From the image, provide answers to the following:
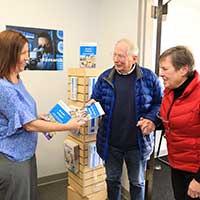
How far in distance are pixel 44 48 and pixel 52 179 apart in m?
1.46

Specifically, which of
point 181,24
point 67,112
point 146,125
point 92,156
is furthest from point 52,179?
point 181,24

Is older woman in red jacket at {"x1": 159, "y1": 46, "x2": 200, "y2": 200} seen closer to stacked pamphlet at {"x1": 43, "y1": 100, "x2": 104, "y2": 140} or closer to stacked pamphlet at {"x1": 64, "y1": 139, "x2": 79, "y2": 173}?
stacked pamphlet at {"x1": 43, "y1": 100, "x2": 104, "y2": 140}

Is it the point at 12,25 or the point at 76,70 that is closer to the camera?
the point at 76,70

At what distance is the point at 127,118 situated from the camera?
1.72 meters

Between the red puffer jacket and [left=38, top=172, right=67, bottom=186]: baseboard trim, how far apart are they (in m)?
1.73

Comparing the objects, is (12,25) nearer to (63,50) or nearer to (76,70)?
(63,50)

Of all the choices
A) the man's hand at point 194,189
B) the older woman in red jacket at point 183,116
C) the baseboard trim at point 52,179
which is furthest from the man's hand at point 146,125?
the baseboard trim at point 52,179

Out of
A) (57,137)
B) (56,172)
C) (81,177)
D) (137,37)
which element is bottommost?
(56,172)

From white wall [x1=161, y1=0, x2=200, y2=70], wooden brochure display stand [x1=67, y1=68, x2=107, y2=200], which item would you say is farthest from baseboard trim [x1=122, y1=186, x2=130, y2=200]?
white wall [x1=161, y1=0, x2=200, y2=70]

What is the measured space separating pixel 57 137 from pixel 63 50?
0.97 metres

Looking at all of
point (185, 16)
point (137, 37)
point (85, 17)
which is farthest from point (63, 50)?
point (185, 16)

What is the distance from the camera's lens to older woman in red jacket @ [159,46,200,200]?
48.5 inches

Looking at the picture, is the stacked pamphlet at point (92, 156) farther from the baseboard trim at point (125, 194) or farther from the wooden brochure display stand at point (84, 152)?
the baseboard trim at point (125, 194)

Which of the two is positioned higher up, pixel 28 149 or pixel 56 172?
pixel 28 149
